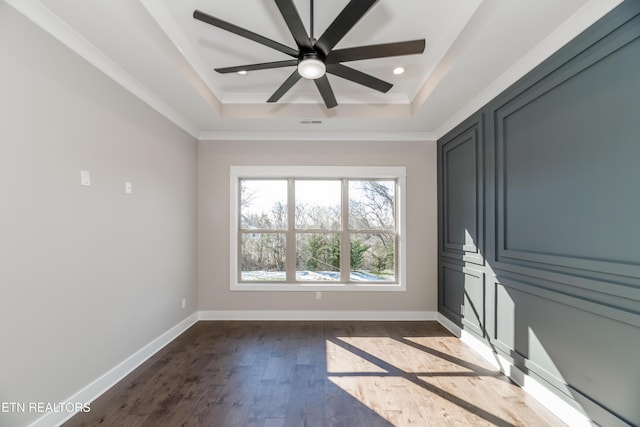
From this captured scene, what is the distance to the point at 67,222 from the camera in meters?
2.04

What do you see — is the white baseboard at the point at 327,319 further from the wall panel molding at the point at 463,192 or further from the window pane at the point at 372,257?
the wall panel molding at the point at 463,192

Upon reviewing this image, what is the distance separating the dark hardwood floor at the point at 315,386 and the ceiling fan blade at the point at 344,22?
2.52 m

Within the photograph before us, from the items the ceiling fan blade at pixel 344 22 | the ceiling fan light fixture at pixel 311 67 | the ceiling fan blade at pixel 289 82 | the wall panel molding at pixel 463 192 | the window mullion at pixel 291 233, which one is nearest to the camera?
the ceiling fan blade at pixel 344 22

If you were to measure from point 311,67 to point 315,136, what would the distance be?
2120 mm

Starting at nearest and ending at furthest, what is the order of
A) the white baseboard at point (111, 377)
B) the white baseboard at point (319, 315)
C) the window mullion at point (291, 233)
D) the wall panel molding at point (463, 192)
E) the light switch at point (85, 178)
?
the white baseboard at point (111, 377) < the light switch at point (85, 178) < the wall panel molding at point (463, 192) < the white baseboard at point (319, 315) < the window mullion at point (291, 233)

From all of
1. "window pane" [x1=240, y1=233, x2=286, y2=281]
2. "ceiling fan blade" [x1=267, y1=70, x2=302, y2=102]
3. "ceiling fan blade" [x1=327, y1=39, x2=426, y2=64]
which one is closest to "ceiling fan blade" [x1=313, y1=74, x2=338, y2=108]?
"ceiling fan blade" [x1=267, y1=70, x2=302, y2=102]

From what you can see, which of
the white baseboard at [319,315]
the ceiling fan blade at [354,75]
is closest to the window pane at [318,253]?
the white baseboard at [319,315]

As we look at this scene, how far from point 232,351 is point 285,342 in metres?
0.58

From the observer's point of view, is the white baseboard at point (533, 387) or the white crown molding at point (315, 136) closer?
the white baseboard at point (533, 387)

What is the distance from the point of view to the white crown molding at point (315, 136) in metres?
4.17

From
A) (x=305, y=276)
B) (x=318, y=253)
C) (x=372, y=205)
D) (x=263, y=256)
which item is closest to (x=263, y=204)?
(x=263, y=256)

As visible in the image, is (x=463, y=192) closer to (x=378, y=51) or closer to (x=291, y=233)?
(x=378, y=51)

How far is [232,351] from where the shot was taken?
3115mm

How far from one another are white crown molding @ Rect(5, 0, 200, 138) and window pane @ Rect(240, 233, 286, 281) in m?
1.97
